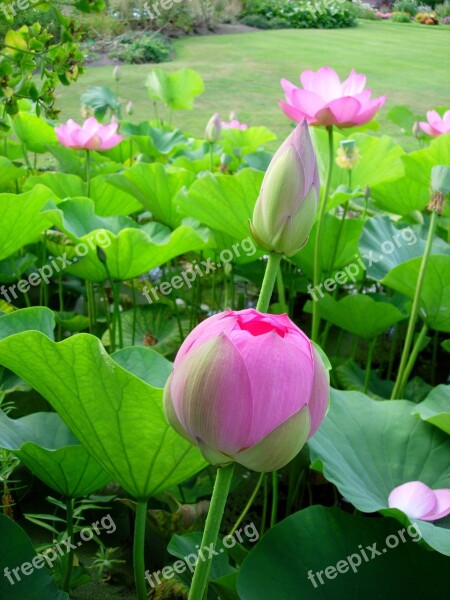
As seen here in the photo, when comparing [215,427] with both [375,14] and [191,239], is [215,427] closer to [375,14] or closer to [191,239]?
[191,239]

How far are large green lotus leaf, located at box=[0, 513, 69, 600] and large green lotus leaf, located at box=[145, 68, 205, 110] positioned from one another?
63.0 inches

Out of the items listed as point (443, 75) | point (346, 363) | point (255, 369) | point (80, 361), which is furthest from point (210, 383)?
point (443, 75)

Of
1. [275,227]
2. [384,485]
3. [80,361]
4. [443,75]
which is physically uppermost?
[275,227]

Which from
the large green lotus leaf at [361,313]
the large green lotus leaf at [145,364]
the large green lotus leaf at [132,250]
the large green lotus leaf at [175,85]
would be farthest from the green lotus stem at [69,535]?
the large green lotus leaf at [175,85]

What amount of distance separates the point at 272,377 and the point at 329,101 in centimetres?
56

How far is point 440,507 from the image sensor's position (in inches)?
19.7

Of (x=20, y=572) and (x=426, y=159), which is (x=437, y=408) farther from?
(x=426, y=159)

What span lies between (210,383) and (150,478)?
22 centimetres

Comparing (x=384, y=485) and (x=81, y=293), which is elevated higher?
(x=384, y=485)

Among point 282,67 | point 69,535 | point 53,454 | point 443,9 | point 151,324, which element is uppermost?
point 443,9

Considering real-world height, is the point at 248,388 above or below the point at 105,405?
above

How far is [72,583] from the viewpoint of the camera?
0.57 meters

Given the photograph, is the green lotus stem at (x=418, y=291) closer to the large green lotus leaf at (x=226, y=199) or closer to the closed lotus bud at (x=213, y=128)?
the large green lotus leaf at (x=226, y=199)

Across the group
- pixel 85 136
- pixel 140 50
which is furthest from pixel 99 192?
pixel 140 50
